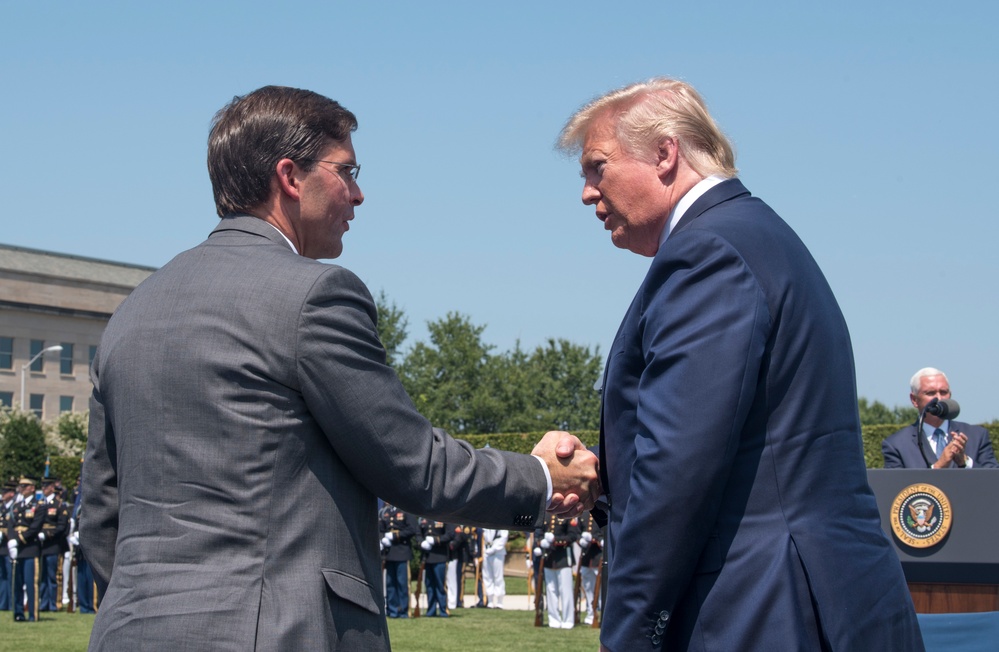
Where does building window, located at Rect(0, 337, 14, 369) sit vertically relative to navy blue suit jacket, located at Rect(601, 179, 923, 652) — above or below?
above

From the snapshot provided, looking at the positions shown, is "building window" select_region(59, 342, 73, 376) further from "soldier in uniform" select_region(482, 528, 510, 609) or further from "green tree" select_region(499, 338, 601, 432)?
"soldier in uniform" select_region(482, 528, 510, 609)

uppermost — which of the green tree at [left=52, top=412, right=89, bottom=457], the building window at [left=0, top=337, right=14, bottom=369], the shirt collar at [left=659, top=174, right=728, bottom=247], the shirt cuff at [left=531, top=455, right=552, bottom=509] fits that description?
the building window at [left=0, top=337, right=14, bottom=369]

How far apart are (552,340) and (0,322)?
1320 inches

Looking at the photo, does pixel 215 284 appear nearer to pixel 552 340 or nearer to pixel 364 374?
pixel 364 374

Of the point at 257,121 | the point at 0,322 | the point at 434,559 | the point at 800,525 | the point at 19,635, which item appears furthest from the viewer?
the point at 0,322

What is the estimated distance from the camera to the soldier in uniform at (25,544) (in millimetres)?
19969

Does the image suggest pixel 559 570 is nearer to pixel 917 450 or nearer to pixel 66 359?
pixel 917 450

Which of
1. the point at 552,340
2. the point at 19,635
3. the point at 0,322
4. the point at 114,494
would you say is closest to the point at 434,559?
the point at 19,635

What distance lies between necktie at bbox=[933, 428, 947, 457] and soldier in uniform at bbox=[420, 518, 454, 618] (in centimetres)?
1181

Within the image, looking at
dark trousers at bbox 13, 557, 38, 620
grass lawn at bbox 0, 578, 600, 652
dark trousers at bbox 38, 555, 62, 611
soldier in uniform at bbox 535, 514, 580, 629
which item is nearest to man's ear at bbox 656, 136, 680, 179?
grass lawn at bbox 0, 578, 600, 652

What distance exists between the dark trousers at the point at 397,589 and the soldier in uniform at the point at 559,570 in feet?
8.86

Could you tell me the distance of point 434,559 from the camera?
2078 cm

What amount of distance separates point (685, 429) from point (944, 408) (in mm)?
7286

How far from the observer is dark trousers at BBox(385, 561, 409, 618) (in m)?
20.8
